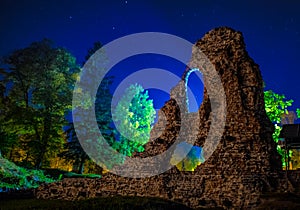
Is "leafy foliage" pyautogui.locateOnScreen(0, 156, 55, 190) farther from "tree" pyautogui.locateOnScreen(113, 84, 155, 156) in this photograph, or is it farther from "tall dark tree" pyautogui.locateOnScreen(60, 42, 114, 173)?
"tree" pyautogui.locateOnScreen(113, 84, 155, 156)

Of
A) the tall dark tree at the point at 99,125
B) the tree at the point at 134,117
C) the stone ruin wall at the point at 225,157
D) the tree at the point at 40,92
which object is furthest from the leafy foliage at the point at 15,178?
the tree at the point at 134,117

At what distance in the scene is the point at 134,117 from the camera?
113ft

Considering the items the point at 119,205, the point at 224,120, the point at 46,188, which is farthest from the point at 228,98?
the point at 46,188

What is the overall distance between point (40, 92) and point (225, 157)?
19.4 metres

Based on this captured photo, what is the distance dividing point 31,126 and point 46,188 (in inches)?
454

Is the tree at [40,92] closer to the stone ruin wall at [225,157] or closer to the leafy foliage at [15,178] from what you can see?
the leafy foliage at [15,178]

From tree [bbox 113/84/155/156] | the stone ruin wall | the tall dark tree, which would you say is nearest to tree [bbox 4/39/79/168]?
the tall dark tree

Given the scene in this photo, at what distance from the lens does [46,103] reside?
27672 millimetres

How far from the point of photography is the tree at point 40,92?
2698 centimetres

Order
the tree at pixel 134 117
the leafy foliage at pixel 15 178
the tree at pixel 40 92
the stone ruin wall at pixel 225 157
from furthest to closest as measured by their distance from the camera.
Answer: the tree at pixel 134 117 → the tree at pixel 40 92 → the leafy foliage at pixel 15 178 → the stone ruin wall at pixel 225 157

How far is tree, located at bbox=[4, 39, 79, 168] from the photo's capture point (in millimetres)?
26984

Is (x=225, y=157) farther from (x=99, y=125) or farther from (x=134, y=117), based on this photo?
(x=134, y=117)

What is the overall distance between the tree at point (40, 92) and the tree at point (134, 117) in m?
6.07

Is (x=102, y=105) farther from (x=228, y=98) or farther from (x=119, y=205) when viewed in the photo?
(x=119, y=205)
